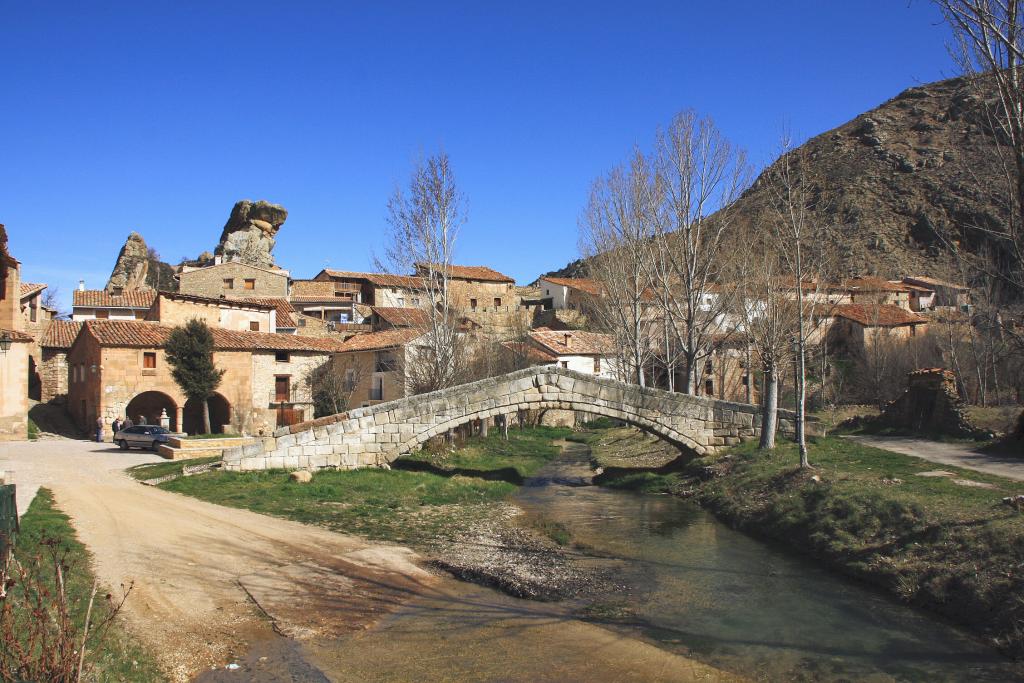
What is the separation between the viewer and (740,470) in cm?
1783

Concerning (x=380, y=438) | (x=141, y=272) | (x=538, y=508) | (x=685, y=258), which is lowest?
(x=538, y=508)

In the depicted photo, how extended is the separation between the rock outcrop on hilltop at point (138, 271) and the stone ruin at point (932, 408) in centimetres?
5663

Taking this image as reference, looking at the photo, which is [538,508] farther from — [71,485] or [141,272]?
[141,272]

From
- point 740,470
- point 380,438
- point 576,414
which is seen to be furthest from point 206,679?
point 576,414

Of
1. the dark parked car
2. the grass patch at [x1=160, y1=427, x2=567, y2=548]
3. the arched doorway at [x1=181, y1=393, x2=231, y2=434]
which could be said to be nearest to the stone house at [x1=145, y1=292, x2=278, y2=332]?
the arched doorway at [x1=181, y1=393, x2=231, y2=434]

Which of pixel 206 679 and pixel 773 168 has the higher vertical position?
pixel 773 168

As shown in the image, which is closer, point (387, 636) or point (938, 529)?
point (387, 636)

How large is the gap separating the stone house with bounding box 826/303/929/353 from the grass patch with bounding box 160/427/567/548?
29.7 metres

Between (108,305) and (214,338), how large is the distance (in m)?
15.6

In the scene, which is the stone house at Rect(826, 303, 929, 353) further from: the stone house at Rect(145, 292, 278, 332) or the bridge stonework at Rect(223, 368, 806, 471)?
the stone house at Rect(145, 292, 278, 332)

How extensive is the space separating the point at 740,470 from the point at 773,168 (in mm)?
7468

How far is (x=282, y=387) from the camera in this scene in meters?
39.1

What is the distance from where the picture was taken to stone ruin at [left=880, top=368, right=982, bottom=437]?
67.6ft

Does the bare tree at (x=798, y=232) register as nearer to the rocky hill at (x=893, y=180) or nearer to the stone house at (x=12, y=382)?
the stone house at (x=12, y=382)
